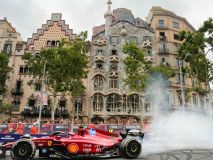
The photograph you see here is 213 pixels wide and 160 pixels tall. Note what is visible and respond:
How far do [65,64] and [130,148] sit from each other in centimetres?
2257

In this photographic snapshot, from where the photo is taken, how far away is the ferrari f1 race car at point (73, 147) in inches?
380

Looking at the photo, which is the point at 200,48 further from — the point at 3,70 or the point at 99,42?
the point at 3,70

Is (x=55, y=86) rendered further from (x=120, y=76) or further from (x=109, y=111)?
(x=120, y=76)

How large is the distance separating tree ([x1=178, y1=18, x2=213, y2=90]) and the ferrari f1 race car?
2268 cm

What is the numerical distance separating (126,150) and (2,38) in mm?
42515

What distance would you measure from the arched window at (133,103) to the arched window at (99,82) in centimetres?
532

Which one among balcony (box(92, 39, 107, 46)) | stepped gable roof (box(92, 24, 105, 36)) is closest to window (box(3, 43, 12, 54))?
balcony (box(92, 39, 107, 46))

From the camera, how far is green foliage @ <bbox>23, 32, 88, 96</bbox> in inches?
1244

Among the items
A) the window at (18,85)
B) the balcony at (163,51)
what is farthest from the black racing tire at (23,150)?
the balcony at (163,51)

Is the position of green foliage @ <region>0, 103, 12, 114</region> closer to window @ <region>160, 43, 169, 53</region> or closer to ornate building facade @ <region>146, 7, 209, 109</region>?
ornate building facade @ <region>146, 7, 209, 109</region>

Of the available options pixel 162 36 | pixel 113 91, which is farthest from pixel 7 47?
pixel 162 36

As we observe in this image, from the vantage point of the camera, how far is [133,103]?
140 feet

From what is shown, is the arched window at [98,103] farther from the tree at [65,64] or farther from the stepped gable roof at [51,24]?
the stepped gable roof at [51,24]

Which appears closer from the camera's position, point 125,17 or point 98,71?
point 98,71
